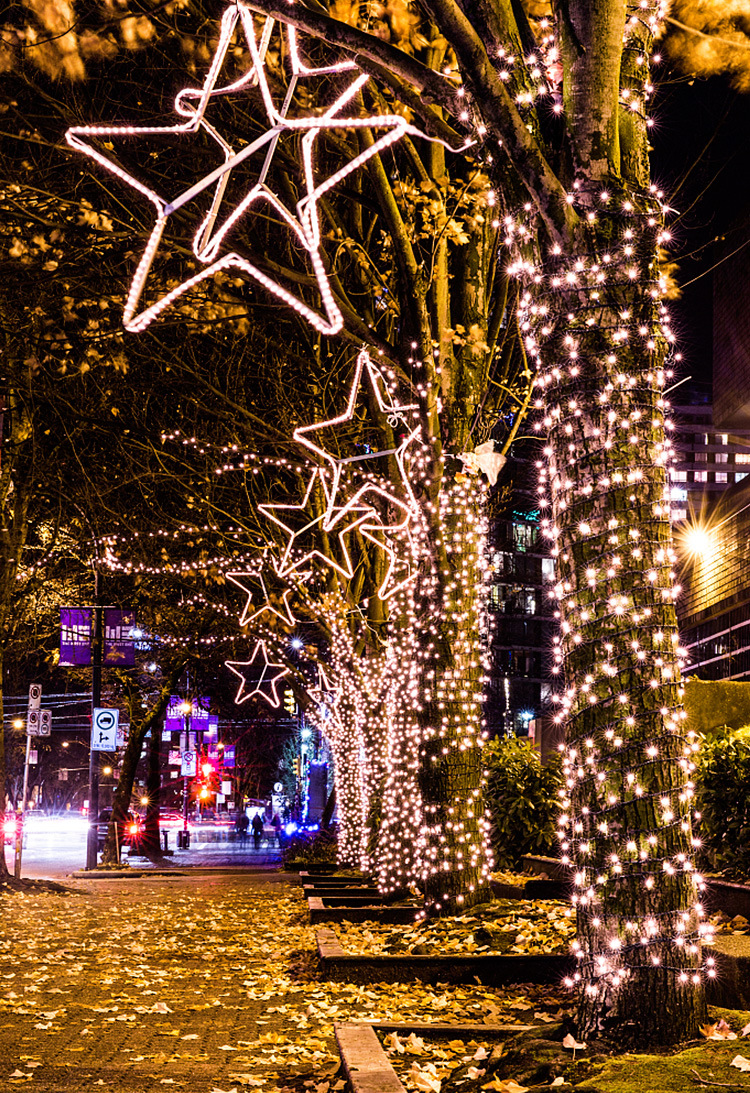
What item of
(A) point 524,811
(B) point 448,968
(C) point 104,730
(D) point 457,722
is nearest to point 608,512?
(B) point 448,968

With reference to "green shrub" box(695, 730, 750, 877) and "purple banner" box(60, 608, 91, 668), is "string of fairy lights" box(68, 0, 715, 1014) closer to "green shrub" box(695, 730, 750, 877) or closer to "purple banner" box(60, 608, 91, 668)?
"green shrub" box(695, 730, 750, 877)

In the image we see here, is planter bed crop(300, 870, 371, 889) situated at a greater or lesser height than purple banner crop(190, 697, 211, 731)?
lesser

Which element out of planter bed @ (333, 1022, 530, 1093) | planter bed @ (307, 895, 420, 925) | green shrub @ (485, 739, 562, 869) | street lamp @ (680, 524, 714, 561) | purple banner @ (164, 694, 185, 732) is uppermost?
street lamp @ (680, 524, 714, 561)

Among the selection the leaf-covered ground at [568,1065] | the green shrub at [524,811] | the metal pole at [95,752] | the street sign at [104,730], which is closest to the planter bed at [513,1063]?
the leaf-covered ground at [568,1065]

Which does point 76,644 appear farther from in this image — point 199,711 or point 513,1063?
point 513,1063

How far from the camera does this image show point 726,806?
25.7ft

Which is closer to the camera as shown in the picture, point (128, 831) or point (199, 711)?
point (128, 831)

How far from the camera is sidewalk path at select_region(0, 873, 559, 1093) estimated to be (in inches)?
247

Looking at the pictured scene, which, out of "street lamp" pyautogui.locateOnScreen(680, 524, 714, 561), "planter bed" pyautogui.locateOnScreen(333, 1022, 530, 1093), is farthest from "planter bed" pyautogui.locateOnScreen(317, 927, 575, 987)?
"street lamp" pyautogui.locateOnScreen(680, 524, 714, 561)

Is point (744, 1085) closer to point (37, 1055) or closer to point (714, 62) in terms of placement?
point (37, 1055)

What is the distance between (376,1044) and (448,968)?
324cm

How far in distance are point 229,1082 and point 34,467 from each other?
584 inches

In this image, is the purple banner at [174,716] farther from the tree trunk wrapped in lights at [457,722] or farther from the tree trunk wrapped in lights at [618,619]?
the tree trunk wrapped in lights at [618,619]

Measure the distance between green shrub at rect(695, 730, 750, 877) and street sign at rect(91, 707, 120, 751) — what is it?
1915 cm
